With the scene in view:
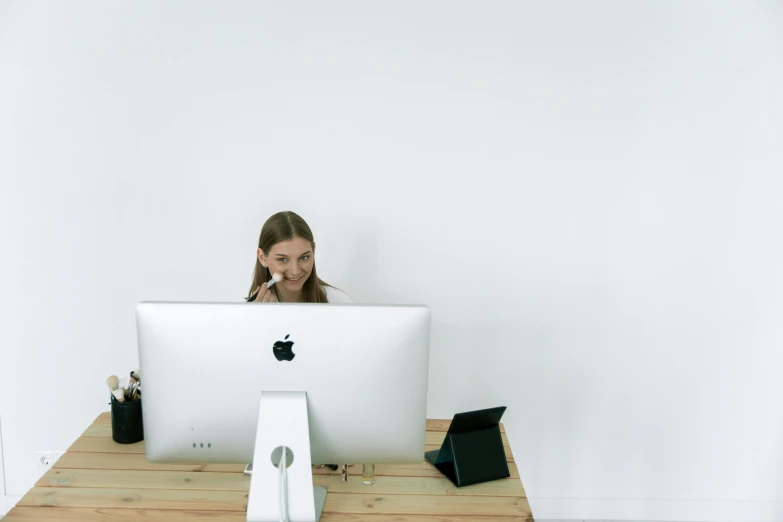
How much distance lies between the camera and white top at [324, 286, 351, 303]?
199 cm

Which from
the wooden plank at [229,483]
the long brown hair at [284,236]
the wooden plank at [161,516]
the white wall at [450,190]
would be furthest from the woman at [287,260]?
the wooden plank at [161,516]

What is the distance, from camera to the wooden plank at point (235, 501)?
1270mm

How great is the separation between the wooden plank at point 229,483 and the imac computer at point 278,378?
0.19 m

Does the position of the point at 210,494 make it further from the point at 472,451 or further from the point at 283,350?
the point at 472,451

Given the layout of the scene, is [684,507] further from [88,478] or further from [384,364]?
[88,478]

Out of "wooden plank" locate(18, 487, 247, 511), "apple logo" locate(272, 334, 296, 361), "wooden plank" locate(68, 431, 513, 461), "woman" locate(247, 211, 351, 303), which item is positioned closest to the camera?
"apple logo" locate(272, 334, 296, 361)

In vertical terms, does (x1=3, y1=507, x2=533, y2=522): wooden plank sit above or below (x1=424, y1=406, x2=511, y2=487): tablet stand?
below

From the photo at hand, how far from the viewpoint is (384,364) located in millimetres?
1181

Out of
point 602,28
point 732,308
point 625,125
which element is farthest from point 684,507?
point 602,28

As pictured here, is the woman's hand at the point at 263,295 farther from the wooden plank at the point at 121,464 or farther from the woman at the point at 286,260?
the wooden plank at the point at 121,464

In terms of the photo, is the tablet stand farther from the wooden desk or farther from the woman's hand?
the woman's hand

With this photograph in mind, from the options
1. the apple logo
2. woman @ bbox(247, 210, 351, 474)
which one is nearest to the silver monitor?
the apple logo

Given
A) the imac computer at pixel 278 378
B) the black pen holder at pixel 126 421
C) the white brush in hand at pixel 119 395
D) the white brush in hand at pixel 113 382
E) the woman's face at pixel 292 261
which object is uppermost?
the woman's face at pixel 292 261

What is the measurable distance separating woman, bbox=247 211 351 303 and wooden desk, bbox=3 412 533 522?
0.58 metres
